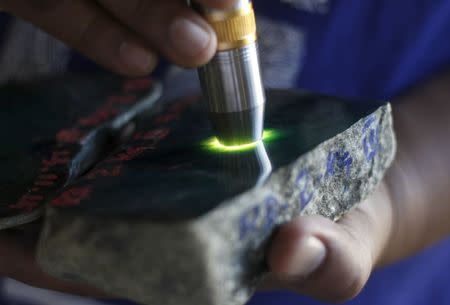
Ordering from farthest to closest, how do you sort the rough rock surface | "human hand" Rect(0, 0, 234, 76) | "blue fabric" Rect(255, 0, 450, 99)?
"blue fabric" Rect(255, 0, 450, 99) < "human hand" Rect(0, 0, 234, 76) < the rough rock surface

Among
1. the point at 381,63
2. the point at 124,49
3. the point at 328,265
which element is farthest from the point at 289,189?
the point at 381,63

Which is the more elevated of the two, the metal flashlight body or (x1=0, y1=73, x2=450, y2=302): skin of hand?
the metal flashlight body

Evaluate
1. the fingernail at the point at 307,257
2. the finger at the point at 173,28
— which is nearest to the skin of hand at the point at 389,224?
the fingernail at the point at 307,257

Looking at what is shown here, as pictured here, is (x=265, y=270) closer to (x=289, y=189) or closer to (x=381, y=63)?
(x=289, y=189)

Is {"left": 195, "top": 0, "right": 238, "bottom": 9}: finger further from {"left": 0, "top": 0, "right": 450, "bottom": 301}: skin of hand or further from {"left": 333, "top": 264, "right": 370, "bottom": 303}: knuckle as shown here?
{"left": 333, "top": 264, "right": 370, "bottom": 303}: knuckle

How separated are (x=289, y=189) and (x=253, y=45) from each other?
10 cm

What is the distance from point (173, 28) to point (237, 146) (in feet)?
0.32

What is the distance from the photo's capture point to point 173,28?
0.42 metres

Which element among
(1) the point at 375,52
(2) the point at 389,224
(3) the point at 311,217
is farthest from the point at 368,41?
(3) the point at 311,217

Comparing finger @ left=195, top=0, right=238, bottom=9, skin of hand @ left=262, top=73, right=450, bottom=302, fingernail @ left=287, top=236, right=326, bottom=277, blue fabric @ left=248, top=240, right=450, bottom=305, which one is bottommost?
blue fabric @ left=248, top=240, right=450, bottom=305

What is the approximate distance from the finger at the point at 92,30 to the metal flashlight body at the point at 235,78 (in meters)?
0.09

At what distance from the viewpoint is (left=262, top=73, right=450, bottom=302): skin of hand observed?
1.23 feet

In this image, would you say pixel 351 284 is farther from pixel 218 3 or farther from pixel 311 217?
pixel 218 3

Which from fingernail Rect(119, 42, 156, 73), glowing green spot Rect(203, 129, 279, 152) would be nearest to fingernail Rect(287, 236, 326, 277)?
glowing green spot Rect(203, 129, 279, 152)
